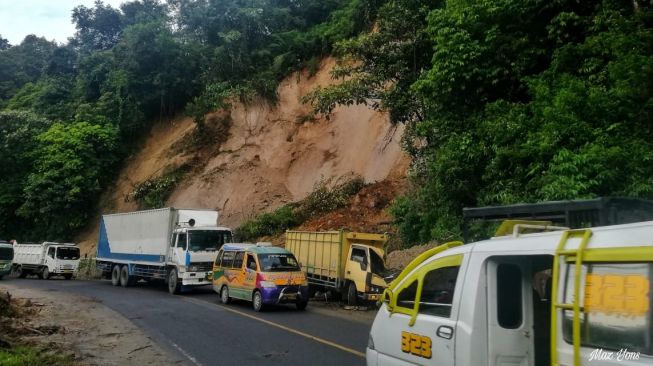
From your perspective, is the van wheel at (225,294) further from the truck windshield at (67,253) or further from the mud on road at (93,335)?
the truck windshield at (67,253)

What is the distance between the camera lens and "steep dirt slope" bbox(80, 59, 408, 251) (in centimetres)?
3162

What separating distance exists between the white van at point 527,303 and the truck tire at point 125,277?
849 inches

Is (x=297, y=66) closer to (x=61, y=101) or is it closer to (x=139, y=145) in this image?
(x=139, y=145)

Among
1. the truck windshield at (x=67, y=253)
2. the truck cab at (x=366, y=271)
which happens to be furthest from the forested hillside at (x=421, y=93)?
the truck windshield at (x=67, y=253)

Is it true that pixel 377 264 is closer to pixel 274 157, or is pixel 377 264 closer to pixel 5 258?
pixel 274 157

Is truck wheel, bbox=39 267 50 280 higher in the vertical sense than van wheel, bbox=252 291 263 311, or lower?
Result: lower

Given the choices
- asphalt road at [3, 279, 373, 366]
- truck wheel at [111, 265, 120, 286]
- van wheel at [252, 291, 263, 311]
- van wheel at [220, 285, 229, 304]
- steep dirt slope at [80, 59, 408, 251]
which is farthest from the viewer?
steep dirt slope at [80, 59, 408, 251]

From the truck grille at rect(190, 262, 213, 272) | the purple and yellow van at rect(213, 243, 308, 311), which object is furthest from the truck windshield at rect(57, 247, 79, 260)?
the purple and yellow van at rect(213, 243, 308, 311)

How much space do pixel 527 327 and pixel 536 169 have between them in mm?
8913

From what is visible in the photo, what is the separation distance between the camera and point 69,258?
31.3 meters

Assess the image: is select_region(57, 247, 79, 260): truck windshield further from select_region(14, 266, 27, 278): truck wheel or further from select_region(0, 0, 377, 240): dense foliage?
select_region(0, 0, 377, 240): dense foliage

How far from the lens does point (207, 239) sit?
68.8 feet

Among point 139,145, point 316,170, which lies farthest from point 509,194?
point 139,145

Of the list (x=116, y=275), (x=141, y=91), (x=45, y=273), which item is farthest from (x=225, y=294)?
(x=141, y=91)
